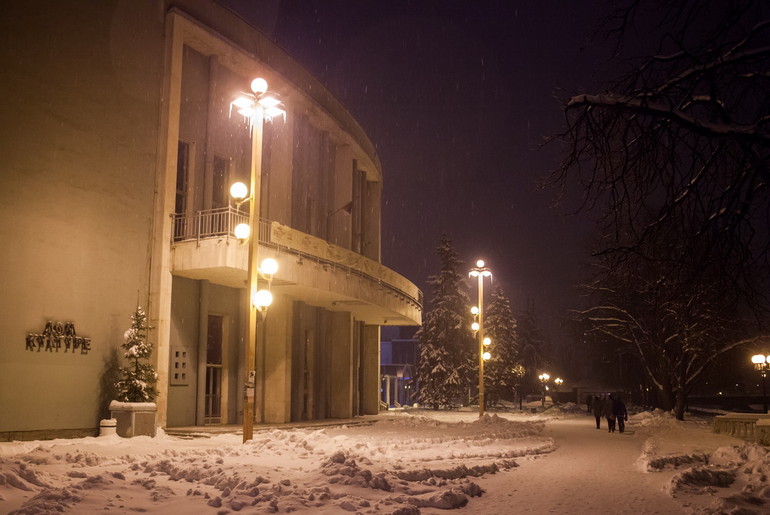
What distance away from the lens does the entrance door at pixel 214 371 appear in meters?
26.2

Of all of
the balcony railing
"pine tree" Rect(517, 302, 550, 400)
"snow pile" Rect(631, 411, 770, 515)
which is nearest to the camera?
"snow pile" Rect(631, 411, 770, 515)

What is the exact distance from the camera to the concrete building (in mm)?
19031

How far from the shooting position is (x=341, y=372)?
3494 cm

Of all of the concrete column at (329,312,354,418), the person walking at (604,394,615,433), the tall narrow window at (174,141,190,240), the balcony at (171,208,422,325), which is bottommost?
the person walking at (604,394,615,433)

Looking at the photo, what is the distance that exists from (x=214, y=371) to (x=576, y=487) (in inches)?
688

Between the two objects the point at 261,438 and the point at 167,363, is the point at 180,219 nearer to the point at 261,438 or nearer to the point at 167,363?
the point at 167,363

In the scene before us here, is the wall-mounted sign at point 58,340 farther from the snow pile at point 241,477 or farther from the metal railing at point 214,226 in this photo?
the metal railing at point 214,226

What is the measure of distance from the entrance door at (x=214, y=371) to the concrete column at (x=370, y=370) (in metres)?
15.7

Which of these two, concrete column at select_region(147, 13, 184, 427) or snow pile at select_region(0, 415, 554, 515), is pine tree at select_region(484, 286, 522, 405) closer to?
concrete column at select_region(147, 13, 184, 427)

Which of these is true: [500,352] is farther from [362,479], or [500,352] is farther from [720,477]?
[362,479]

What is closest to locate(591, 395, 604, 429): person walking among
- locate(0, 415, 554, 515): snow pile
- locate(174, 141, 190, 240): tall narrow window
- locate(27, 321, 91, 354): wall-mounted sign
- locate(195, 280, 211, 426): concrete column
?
locate(0, 415, 554, 515): snow pile

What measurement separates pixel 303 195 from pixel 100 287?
44.3 feet

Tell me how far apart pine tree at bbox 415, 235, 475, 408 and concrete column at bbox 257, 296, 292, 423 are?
32.0 metres

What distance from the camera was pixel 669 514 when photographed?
31.0ft
